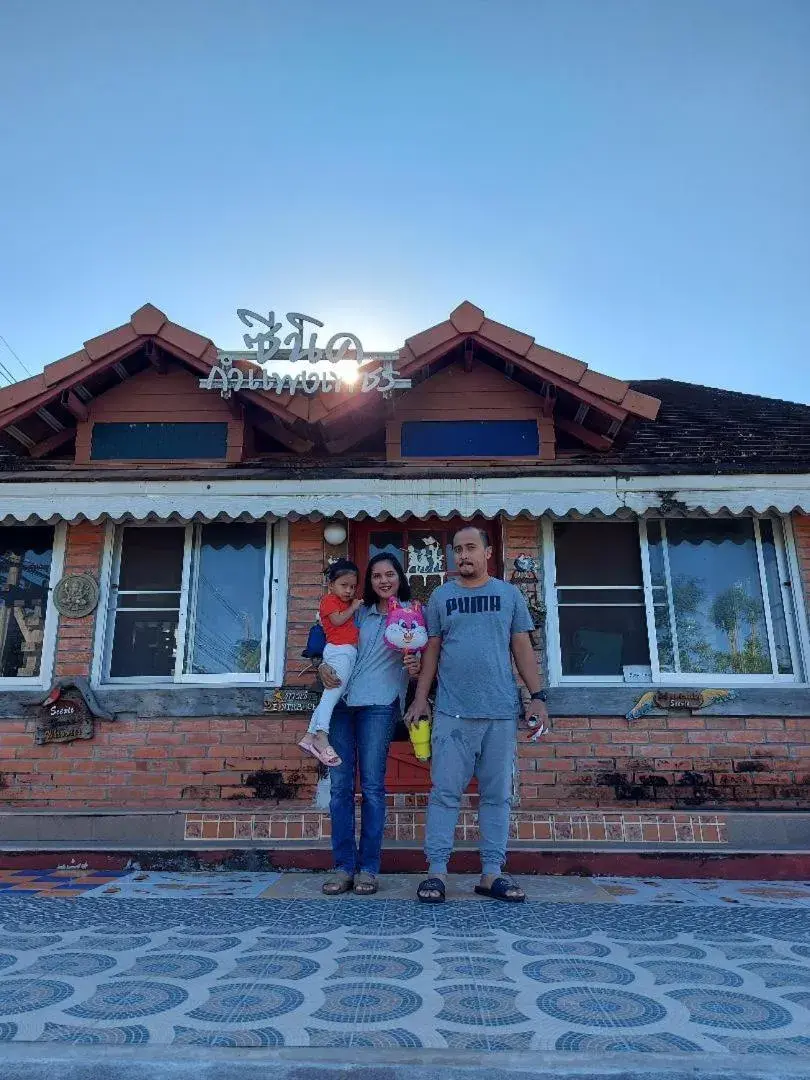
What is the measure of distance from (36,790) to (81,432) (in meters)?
3.06

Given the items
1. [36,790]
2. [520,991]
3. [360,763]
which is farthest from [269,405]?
[520,991]

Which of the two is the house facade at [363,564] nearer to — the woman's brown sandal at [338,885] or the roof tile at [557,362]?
the roof tile at [557,362]

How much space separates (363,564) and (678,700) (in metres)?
2.79

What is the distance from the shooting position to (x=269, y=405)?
6.22 m

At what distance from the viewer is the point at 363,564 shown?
249 inches

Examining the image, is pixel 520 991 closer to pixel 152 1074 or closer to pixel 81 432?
pixel 152 1074

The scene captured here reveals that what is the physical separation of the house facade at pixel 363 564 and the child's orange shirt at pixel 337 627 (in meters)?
1.32

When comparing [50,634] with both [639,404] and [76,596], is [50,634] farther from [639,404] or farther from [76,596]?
[639,404]

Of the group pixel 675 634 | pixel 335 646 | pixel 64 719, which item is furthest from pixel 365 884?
pixel 675 634

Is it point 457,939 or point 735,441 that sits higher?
point 735,441

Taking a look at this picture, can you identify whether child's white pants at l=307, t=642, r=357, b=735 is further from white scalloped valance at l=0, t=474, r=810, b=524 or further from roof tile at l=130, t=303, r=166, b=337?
roof tile at l=130, t=303, r=166, b=337

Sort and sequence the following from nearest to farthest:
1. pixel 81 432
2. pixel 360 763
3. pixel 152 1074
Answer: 1. pixel 152 1074
2. pixel 360 763
3. pixel 81 432

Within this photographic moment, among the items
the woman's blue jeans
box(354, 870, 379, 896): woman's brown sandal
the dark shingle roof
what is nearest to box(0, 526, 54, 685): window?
the woman's blue jeans

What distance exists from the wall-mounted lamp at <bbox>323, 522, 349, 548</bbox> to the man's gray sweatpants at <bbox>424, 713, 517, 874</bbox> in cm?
232
